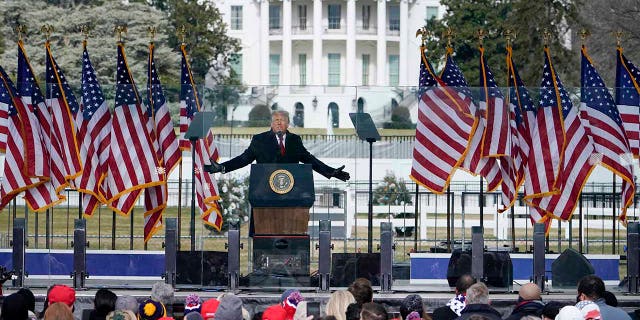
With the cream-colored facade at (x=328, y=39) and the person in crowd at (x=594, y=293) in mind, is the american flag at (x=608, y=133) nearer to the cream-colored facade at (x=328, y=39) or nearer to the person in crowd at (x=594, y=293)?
the person in crowd at (x=594, y=293)

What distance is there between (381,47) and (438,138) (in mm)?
90234

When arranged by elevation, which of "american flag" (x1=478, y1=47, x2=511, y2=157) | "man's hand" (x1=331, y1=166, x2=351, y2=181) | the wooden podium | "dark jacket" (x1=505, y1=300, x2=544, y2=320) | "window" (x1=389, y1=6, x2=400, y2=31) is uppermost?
"window" (x1=389, y1=6, x2=400, y2=31)

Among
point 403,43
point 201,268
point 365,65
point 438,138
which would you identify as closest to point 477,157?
point 438,138

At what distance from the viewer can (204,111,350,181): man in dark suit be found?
2641 cm

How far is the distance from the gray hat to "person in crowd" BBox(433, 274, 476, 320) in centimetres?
231

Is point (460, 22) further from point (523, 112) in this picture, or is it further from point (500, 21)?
point (523, 112)

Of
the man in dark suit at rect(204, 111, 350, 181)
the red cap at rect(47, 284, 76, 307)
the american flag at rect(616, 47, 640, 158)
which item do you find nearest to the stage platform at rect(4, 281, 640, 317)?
the man in dark suit at rect(204, 111, 350, 181)

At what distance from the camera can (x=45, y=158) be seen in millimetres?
27094

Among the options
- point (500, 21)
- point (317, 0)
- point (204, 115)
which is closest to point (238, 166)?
point (204, 115)

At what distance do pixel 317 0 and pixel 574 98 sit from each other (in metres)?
91.1

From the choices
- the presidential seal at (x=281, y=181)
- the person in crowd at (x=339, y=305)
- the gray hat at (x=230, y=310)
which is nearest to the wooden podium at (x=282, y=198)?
the presidential seal at (x=281, y=181)

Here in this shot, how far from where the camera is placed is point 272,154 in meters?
26.5

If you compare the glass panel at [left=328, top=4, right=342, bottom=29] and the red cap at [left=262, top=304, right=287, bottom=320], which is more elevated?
the glass panel at [left=328, top=4, right=342, bottom=29]

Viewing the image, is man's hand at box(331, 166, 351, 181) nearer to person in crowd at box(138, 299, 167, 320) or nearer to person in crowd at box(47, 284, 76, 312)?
person in crowd at box(138, 299, 167, 320)
